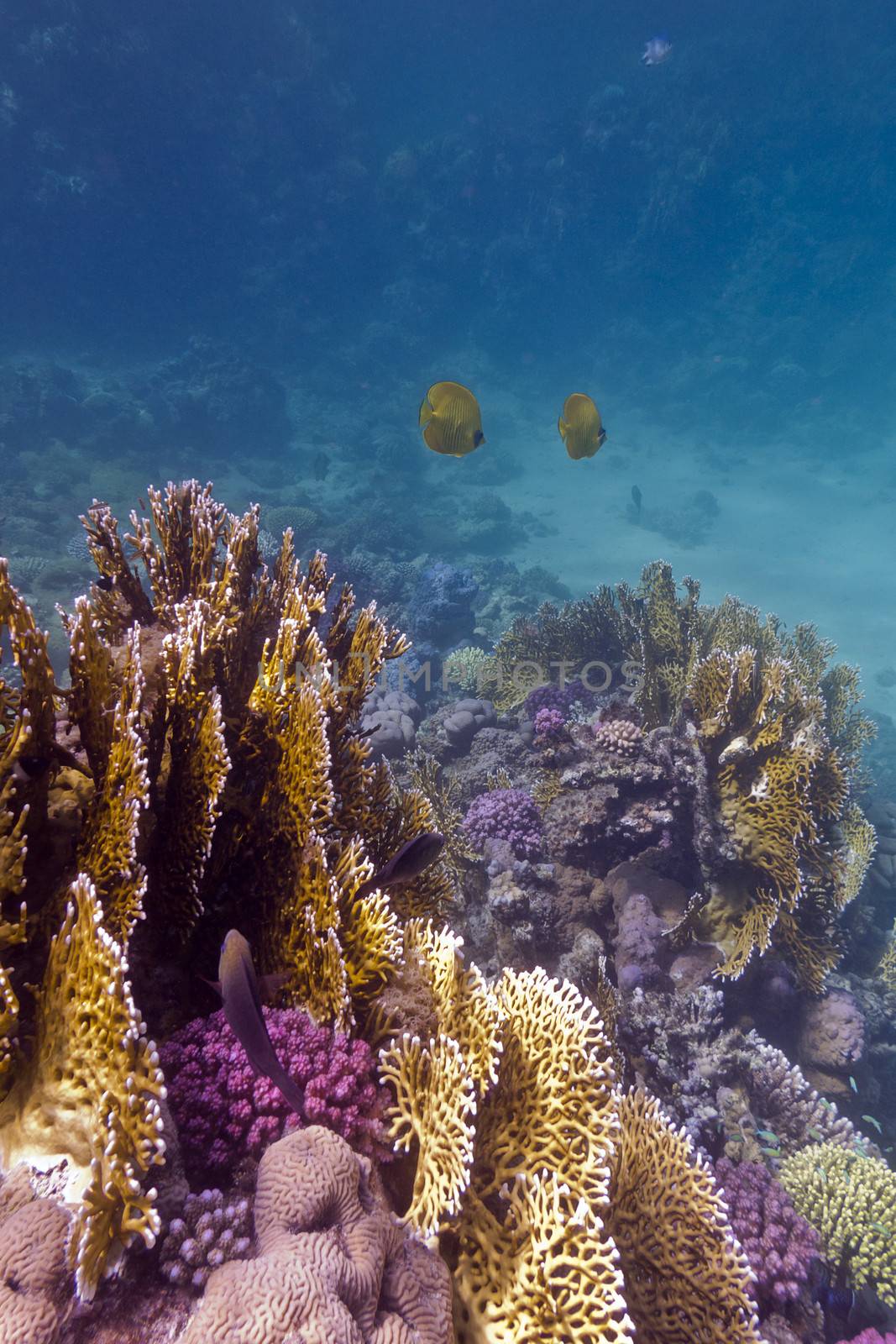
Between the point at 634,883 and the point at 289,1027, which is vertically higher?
the point at 634,883

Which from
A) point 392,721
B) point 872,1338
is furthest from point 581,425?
point 872,1338

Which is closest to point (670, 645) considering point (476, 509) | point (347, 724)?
point (347, 724)

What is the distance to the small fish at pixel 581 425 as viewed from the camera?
611 centimetres

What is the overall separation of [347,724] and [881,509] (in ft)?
153

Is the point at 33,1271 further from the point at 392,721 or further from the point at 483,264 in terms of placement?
the point at 483,264

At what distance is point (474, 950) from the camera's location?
211 inches

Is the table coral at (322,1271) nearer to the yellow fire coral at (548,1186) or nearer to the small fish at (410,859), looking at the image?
the yellow fire coral at (548,1186)

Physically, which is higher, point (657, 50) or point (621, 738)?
point (657, 50)

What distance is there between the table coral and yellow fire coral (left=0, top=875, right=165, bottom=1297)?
0.97 ft

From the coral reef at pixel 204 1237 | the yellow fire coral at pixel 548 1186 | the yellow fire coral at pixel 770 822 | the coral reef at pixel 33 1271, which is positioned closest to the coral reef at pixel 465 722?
the yellow fire coral at pixel 770 822

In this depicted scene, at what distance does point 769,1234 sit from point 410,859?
3360 mm

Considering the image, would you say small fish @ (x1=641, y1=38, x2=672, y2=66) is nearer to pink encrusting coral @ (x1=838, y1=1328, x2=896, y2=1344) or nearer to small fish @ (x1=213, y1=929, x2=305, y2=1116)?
small fish @ (x1=213, y1=929, x2=305, y2=1116)

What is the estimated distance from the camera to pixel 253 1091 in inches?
75.9

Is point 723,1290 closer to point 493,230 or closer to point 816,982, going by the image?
point 816,982
